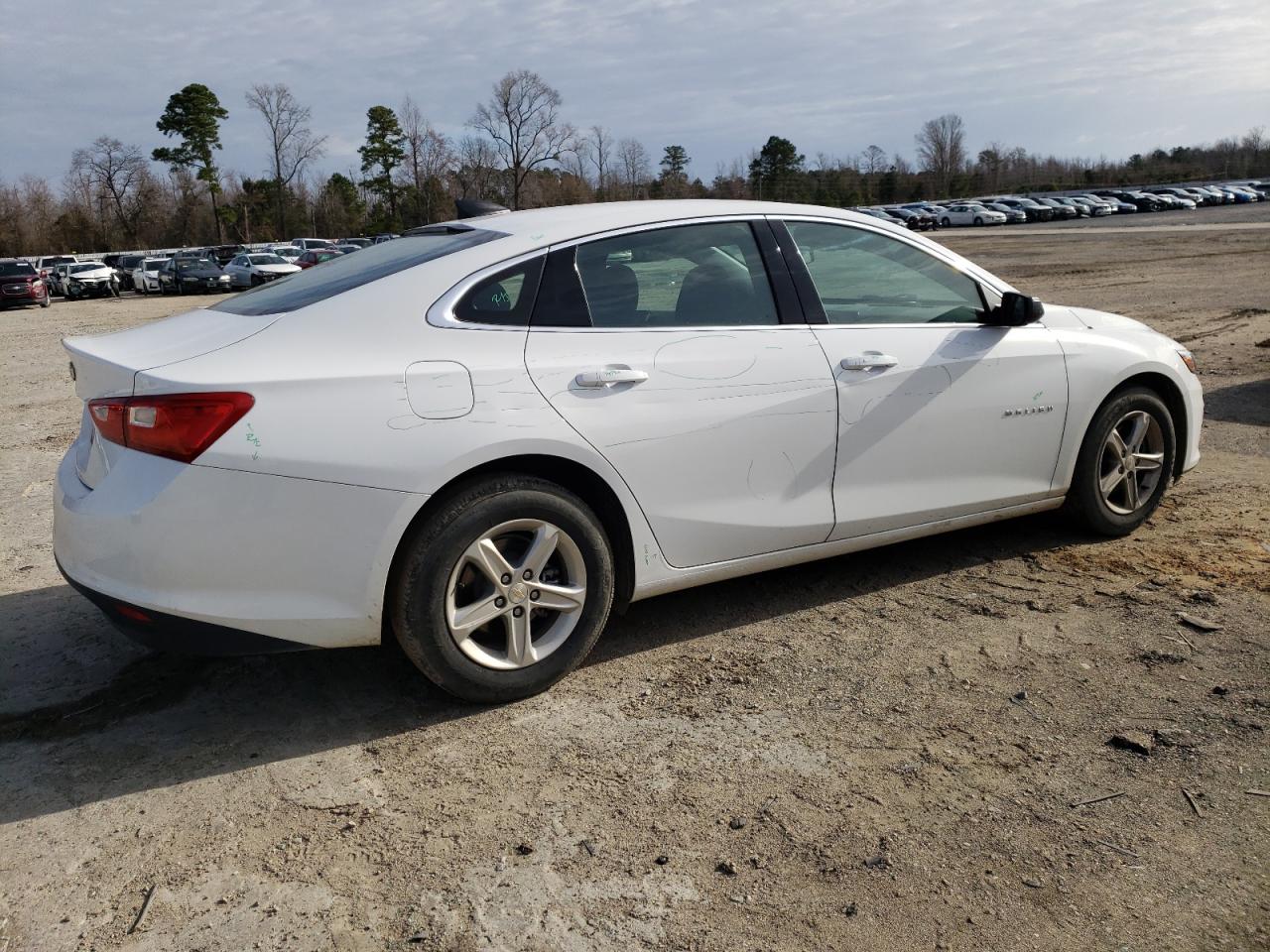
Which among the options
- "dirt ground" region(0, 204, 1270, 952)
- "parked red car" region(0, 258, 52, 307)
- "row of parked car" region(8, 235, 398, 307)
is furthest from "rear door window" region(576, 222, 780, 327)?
"parked red car" region(0, 258, 52, 307)

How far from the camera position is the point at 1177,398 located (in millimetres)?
5141

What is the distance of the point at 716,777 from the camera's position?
10.2 feet

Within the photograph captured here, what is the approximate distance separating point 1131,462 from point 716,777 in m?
2.99

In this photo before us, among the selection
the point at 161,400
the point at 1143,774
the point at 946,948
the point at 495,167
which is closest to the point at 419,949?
the point at 946,948

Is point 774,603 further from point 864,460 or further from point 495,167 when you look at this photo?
point 495,167

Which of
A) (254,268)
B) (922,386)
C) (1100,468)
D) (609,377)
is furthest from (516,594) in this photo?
(254,268)

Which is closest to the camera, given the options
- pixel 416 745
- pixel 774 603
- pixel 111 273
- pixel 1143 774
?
Answer: pixel 1143 774

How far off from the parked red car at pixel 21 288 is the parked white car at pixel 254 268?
601 centimetres

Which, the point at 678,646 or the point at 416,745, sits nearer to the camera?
the point at 416,745

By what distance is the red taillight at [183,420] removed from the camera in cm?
309

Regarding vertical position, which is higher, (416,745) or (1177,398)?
(1177,398)

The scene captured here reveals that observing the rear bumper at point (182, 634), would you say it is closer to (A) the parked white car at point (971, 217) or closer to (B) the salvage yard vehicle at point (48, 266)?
(B) the salvage yard vehicle at point (48, 266)

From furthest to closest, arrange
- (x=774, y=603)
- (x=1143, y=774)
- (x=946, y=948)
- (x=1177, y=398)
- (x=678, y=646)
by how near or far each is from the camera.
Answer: (x=1177, y=398), (x=774, y=603), (x=678, y=646), (x=1143, y=774), (x=946, y=948)

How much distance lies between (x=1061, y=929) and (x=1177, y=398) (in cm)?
349
